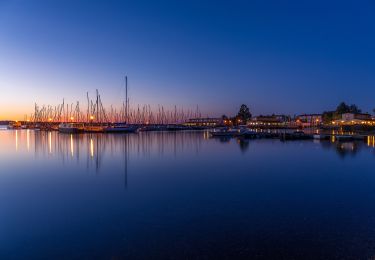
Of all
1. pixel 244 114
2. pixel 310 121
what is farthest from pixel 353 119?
pixel 244 114

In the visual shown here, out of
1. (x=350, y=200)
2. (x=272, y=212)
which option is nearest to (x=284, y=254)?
(x=272, y=212)

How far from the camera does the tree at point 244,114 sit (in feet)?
599

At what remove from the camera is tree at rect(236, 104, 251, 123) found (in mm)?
182637

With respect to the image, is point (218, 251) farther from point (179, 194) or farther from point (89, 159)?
point (89, 159)

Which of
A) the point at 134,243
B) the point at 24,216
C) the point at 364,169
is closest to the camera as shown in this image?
the point at 134,243

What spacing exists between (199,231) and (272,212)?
372cm

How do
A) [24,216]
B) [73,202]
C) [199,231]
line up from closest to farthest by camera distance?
[199,231], [24,216], [73,202]

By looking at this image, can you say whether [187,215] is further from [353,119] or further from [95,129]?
[353,119]

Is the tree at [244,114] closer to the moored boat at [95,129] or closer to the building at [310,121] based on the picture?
the building at [310,121]

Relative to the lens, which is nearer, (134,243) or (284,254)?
(284,254)

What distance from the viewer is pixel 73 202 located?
46.5 ft

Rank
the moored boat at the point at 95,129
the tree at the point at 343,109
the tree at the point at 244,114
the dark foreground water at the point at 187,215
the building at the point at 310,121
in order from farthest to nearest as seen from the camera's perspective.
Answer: the tree at the point at 244,114 < the building at the point at 310,121 < the tree at the point at 343,109 < the moored boat at the point at 95,129 < the dark foreground water at the point at 187,215

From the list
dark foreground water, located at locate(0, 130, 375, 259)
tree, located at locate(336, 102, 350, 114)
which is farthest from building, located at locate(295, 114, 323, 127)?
dark foreground water, located at locate(0, 130, 375, 259)

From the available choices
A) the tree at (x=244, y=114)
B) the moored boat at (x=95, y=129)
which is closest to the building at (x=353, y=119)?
the tree at (x=244, y=114)
